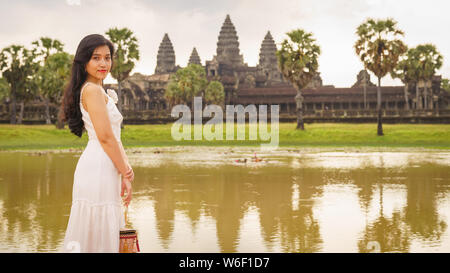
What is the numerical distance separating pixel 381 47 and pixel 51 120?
39.0 meters

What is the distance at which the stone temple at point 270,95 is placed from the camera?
223 feet

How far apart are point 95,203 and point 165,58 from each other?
Result: 136 metres

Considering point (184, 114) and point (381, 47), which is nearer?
point (381, 47)

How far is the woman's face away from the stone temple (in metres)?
59.9

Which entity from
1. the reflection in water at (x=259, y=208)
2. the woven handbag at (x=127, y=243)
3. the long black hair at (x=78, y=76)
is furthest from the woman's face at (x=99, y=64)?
the reflection in water at (x=259, y=208)

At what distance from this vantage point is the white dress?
4938 mm

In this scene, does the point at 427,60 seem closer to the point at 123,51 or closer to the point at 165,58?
the point at 123,51

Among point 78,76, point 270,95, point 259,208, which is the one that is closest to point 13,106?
point 270,95

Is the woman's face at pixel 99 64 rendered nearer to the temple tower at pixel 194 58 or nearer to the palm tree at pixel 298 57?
the palm tree at pixel 298 57

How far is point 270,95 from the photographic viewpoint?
97.9 meters

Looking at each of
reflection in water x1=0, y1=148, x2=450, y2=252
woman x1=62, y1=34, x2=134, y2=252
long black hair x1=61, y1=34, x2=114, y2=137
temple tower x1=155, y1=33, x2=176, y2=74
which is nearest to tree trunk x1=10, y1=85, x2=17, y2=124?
reflection in water x1=0, y1=148, x2=450, y2=252

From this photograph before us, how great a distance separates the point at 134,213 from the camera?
42.6ft
